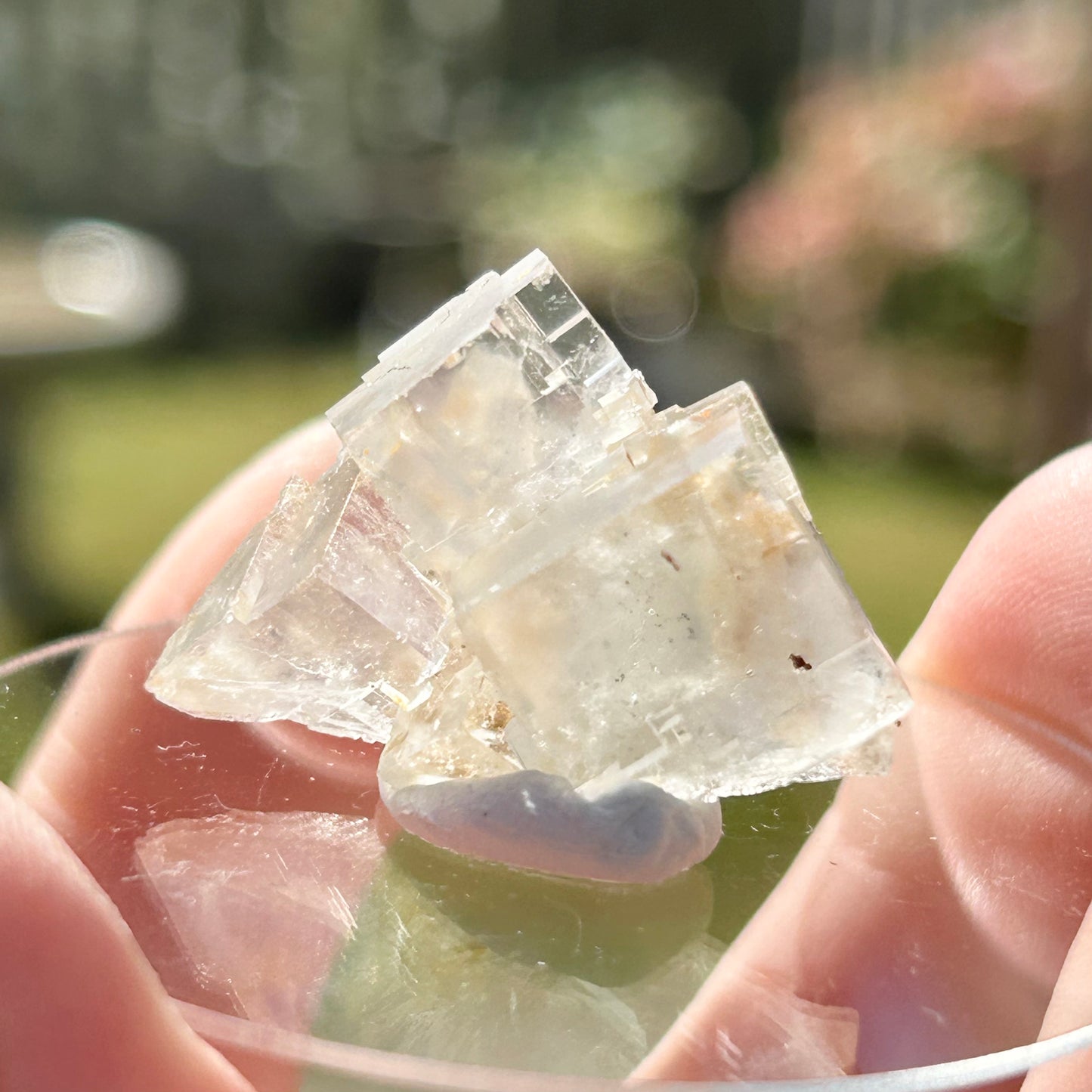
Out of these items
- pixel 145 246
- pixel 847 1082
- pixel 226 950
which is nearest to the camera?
pixel 847 1082

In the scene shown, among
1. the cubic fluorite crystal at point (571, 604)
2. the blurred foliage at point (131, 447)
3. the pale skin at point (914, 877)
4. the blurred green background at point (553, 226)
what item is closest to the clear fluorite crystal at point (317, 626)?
the cubic fluorite crystal at point (571, 604)

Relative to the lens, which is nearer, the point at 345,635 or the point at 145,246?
the point at 345,635

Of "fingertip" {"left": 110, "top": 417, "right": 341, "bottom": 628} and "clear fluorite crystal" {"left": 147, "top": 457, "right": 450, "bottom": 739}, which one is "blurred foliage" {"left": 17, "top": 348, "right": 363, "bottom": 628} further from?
"clear fluorite crystal" {"left": 147, "top": 457, "right": 450, "bottom": 739}

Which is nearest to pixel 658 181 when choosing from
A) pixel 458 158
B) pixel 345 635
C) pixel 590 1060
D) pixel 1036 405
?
pixel 458 158

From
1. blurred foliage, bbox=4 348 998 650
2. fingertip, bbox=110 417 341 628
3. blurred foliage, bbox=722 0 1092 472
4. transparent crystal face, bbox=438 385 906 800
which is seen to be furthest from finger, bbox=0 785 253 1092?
blurred foliage, bbox=722 0 1092 472

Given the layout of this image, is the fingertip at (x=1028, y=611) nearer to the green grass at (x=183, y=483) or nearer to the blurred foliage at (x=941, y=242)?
the green grass at (x=183, y=483)

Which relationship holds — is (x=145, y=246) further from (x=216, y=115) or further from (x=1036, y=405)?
(x=1036, y=405)
